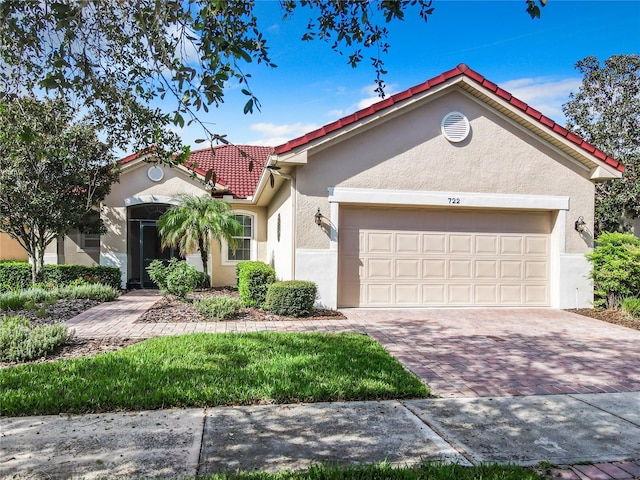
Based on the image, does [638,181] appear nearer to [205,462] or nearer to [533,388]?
[533,388]

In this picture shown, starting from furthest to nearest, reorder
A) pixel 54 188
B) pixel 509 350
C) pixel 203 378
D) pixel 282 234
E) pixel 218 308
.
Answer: pixel 54 188, pixel 282 234, pixel 218 308, pixel 509 350, pixel 203 378

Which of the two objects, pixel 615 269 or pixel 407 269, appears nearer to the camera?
pixel 615 269

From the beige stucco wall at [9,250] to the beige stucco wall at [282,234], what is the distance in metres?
13.1

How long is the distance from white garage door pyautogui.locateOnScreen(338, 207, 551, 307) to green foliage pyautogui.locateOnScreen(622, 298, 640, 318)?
6.06 ft

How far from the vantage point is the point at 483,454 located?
11.8 ft

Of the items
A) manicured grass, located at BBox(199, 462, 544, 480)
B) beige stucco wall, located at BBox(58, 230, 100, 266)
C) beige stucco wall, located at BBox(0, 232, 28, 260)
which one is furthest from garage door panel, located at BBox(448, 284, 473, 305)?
beige stucco wall, located at BBox(0, 232, 28, 260)

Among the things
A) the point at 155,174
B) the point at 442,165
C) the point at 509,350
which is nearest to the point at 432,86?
the point at 442,165

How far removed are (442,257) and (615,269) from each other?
4124 millimetres

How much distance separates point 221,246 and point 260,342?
9499mm

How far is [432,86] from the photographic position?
11.0m

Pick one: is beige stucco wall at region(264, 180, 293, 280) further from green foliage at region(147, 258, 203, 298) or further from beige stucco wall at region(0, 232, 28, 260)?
beige stucco wall at region(0, 232, 28, 260)

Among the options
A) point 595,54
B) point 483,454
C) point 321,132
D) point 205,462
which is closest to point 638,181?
point 595,54

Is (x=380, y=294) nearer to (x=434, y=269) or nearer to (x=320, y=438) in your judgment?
(x=434, y=269)

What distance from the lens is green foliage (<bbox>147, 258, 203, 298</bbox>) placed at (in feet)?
37.7
